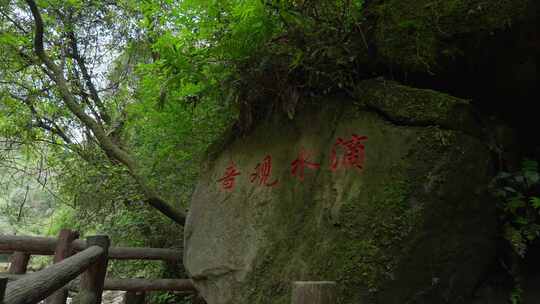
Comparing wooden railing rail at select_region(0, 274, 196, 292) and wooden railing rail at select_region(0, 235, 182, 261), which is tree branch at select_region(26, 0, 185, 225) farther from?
wooden railing rail at select_region(0, 274, 196, 292)

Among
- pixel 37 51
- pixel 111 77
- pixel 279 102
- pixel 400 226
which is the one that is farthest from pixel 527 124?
pixel 111 77

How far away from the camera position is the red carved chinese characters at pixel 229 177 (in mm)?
4078

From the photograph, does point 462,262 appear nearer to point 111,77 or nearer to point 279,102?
point 279,102

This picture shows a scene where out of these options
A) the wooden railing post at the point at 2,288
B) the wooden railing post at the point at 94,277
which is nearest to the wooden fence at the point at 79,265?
the wooden railing post at the point at 94,277

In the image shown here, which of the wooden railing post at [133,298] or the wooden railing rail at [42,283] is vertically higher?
the wooden railing rail at [42,283]

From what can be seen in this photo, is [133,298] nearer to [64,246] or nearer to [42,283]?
[64,246]

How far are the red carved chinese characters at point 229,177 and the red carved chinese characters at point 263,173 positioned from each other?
0.27 metres

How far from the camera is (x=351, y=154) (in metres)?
3.17

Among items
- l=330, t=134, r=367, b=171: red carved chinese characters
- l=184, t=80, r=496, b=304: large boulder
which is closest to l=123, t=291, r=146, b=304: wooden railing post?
l=184, t=80, r=496, b=304: large boulder

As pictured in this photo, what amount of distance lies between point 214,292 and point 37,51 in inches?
191

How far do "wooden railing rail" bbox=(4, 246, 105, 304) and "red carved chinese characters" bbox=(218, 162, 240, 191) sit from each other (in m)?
1.56

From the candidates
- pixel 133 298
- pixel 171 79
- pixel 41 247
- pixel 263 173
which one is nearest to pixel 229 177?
pixel 263 173

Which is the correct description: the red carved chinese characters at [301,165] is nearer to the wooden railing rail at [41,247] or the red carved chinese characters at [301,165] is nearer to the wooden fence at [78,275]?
the wooden fence at [78,275]

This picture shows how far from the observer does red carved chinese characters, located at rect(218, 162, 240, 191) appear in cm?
408
